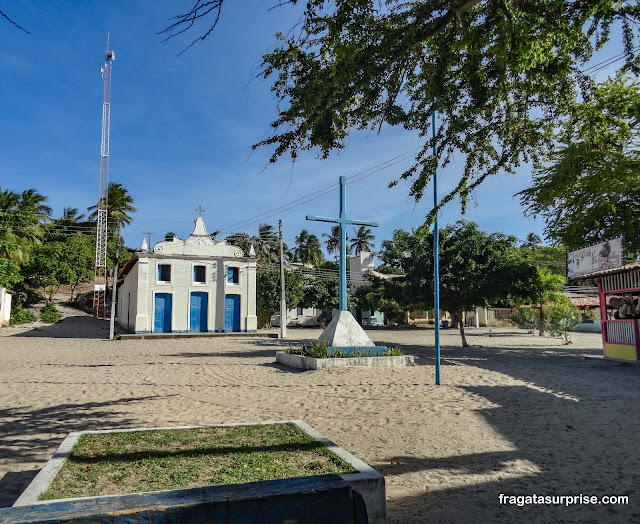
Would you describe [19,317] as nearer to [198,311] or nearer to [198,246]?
[198,311]

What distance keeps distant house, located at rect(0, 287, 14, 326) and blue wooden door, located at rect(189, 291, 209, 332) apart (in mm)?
13251

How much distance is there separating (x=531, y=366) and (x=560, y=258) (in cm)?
3881

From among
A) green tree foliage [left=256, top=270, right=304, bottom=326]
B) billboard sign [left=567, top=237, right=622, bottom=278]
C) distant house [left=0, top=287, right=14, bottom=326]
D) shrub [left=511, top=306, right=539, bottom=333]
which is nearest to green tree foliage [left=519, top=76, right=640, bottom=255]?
billboard sign [left=567, top=237, right=622, bottom=278]

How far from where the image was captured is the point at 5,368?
505 inches

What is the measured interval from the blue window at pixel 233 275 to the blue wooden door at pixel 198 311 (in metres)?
1.71

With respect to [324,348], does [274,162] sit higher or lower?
higher

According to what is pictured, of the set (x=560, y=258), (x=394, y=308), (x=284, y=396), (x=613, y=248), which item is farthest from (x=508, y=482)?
(x=560, y=258)

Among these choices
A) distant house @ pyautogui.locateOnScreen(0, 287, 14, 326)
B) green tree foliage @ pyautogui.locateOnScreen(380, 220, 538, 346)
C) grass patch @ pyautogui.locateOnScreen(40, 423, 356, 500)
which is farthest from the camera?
distant house @ pyautogui.locateOnScreen(0, 287, 14, 326)

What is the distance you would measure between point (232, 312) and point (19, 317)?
16.1 metres

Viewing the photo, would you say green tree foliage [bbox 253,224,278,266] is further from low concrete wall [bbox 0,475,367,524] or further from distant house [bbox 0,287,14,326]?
low concrete wall [bbox 0,475,367,524]

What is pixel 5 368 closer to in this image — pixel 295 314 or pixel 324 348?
pixel 324 348

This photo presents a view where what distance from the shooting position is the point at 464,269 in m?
19.0

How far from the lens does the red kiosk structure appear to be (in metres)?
13.9

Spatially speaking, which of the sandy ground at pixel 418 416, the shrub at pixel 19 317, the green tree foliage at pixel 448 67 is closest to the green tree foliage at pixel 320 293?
the shrub at pixel 19 317
